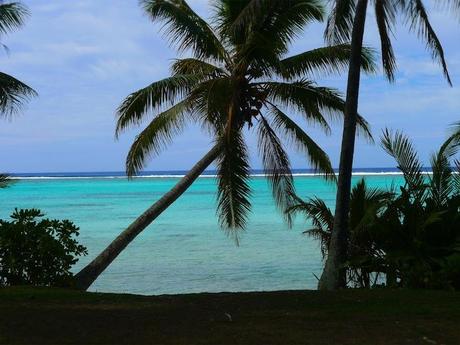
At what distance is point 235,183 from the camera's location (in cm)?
1308

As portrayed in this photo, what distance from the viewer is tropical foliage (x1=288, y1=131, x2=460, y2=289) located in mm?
9742

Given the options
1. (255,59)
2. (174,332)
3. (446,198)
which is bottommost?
(174,332)

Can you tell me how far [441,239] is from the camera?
10.2 metres

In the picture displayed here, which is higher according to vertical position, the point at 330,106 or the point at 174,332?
the point at 330,106

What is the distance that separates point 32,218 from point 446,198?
7221 millimetres

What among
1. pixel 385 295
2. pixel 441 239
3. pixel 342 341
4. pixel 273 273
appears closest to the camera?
pixel 342 341

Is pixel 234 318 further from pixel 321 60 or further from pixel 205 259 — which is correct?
pixel 205 259

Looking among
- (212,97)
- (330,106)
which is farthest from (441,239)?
(212,97)

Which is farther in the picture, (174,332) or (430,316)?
(430,316)

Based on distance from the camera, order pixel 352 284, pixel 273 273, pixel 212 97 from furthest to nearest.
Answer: pixel 273 273, pixel 212 97, pixel 352 284

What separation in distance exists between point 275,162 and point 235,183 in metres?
1.07

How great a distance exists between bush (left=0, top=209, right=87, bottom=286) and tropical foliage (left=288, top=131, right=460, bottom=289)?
14.5ft

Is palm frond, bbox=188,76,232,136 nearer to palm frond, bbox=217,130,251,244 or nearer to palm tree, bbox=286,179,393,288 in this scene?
palm frond, bbox=217,130,251,244

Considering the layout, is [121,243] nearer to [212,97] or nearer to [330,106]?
[212,97]
